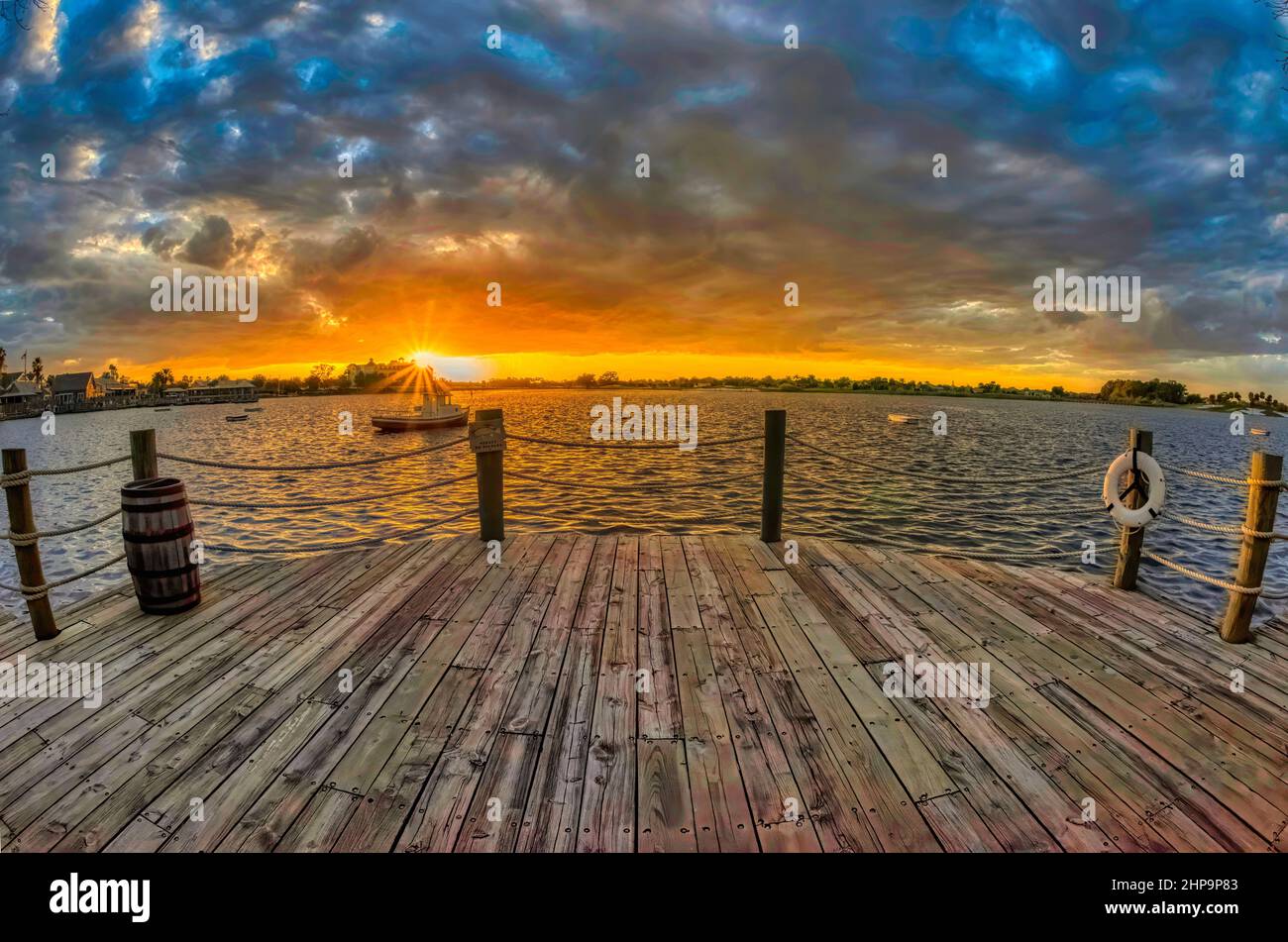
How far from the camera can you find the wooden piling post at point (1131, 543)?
16.3 ft

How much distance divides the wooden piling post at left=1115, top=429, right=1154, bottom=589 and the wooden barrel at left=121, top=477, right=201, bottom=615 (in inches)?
323

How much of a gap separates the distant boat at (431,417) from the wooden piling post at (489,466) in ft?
136

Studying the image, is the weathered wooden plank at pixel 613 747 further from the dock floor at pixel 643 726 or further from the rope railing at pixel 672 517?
the rope railing at pixel 672 517

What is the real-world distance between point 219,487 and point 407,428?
26.5 meters

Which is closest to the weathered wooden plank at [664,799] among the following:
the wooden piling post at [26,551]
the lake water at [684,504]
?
the lake water at [684,504]

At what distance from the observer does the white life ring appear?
4.82 meters

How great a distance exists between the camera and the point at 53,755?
8.98ft

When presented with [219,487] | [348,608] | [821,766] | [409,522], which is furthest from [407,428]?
[821,766]

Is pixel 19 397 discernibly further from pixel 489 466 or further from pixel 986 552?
pixel 986 552

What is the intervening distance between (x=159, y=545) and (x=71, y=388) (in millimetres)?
153271

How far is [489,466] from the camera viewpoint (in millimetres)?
6406

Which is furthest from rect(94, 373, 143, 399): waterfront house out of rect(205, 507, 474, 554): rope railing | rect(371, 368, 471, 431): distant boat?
rect(205, 507, 474, 554): rope railing
